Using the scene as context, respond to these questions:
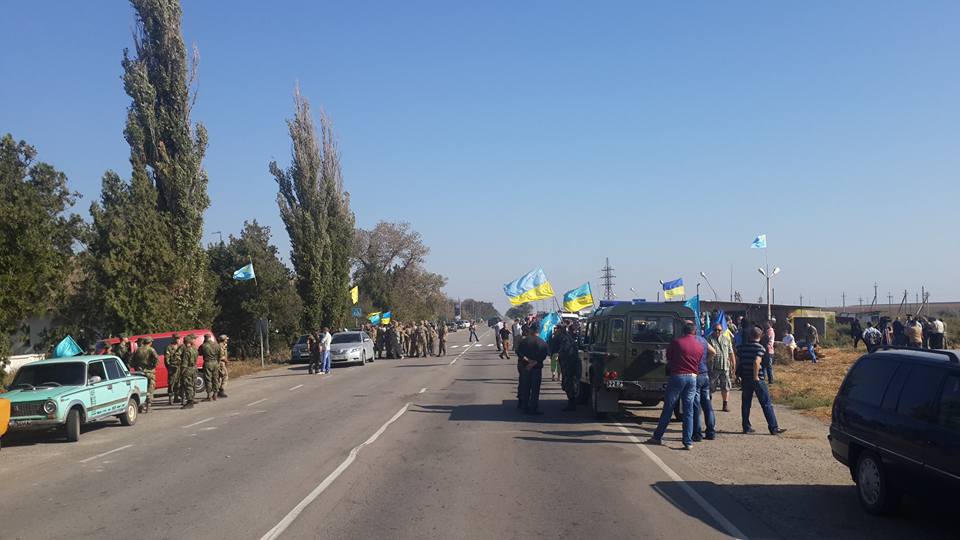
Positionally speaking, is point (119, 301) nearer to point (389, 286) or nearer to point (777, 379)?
point (777, 379)

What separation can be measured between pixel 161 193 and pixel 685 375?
2797cm

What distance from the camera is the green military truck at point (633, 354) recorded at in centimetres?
1413

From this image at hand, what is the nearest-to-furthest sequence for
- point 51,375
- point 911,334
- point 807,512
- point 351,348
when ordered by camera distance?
point 807,512 → point 51,375 → point 911,334 → point 351,348

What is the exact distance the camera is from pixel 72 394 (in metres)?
14.5

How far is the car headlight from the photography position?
14109mm

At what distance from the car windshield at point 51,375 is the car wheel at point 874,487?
44.6ft

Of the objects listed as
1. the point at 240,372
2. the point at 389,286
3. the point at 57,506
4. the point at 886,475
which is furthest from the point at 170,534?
the point at 389,286

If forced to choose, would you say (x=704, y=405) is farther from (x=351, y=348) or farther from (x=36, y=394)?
(x=351, y=348)

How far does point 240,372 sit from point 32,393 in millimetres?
18657

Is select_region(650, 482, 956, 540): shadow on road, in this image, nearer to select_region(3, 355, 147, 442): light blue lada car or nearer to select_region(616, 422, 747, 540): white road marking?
select_region(616, 422, 747, 540): white road marking

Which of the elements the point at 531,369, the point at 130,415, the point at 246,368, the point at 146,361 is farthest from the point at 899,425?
the point at 246,368

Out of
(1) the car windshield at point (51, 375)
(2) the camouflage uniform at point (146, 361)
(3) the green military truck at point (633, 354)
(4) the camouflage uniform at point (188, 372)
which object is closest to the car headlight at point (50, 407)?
(1) the car windshield at point (51, 375)

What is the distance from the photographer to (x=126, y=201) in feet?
104

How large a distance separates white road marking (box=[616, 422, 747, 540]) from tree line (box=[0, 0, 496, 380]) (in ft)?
46.4
